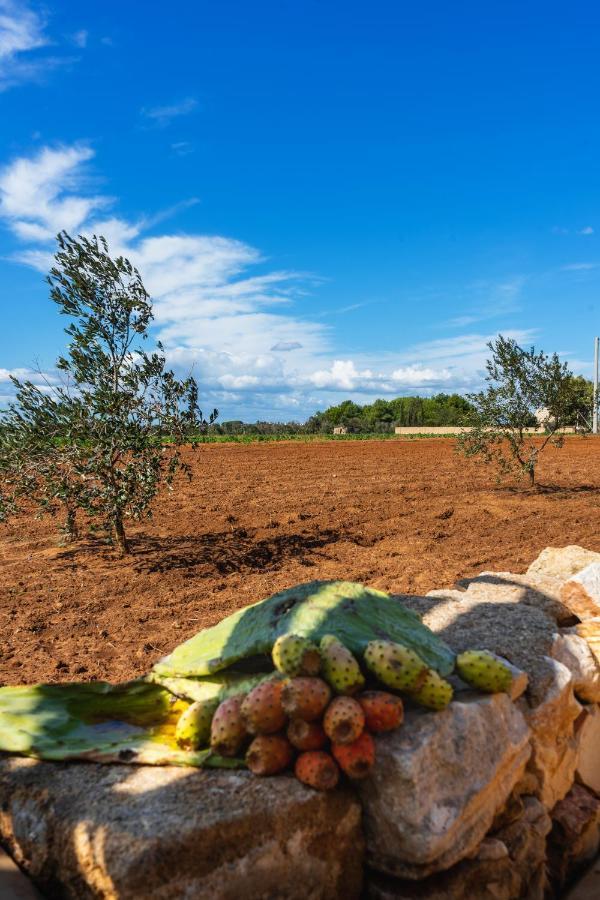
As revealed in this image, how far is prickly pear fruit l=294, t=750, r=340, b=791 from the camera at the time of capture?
8.72 ft

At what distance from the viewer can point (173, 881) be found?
238cm

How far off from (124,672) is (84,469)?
3.90 m

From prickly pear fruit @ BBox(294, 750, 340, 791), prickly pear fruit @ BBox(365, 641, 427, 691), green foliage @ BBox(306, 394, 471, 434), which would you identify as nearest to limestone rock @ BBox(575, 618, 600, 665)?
prickly pear fruit @ BBox(365, 641, 427, 691)

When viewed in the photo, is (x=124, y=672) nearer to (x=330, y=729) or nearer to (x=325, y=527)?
(x=330, y=729)

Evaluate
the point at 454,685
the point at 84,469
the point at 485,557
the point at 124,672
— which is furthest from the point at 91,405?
the point at 454,685

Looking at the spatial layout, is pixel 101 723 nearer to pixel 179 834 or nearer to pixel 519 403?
pixel 179 834

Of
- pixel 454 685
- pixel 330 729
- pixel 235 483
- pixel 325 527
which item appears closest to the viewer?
pixel 330 729

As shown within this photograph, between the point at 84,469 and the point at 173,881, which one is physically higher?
the point at 84,469

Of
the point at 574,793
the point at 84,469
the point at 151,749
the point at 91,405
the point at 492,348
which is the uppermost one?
the point at 492,348

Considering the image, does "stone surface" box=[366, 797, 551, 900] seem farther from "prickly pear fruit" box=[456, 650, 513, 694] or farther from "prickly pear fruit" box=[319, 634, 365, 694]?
"prickly pear fruit" box=[319, 634, 365, 694]

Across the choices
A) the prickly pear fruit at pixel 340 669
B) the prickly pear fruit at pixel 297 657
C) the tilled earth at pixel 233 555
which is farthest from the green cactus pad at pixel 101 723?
the tilled earth at pixel 233 555

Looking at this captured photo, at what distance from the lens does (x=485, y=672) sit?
3252 mm

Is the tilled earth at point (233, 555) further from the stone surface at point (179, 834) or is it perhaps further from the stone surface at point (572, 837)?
the stone surface at point (572, 837)

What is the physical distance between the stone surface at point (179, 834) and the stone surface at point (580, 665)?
200 centimetres
